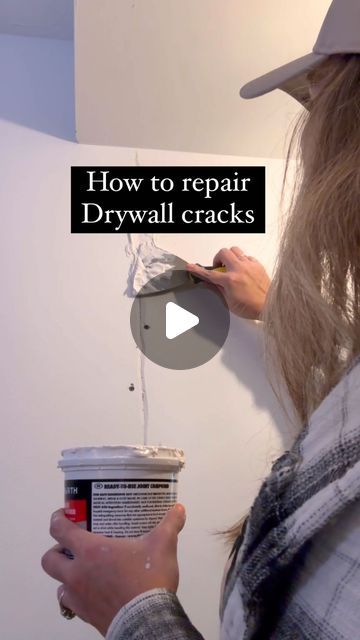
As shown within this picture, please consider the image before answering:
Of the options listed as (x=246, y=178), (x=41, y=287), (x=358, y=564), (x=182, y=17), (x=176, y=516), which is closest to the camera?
(x=358, y=564)

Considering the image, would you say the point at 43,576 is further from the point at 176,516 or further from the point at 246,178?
the point at 246,178

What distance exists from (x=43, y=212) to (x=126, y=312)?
0.25 m

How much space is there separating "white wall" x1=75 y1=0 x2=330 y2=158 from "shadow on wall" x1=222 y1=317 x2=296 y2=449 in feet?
1.23

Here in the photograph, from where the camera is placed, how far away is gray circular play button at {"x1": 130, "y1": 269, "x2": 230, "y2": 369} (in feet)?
3.77

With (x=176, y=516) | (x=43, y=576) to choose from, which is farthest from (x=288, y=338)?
(x=43, y=576)

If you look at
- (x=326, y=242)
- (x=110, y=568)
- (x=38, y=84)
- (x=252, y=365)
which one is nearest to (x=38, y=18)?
(x=38, y=84)

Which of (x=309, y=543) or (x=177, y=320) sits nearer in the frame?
(x=309, y=543)

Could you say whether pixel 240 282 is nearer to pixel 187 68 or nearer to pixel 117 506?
pixel 187 68

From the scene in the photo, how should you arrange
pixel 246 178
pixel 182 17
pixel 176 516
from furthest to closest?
pixel 246 178
pixel 182 17
pixel 176 516

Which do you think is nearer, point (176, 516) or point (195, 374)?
point (176, 516)

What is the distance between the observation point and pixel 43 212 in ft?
3.83

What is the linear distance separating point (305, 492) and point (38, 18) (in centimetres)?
116

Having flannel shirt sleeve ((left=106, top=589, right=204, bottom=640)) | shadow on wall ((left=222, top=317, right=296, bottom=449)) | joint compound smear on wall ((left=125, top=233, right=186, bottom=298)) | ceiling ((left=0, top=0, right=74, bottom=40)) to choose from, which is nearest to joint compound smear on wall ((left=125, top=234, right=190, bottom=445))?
joint compound smear on wall ((left=125, top=233, right=186, bottom=298))

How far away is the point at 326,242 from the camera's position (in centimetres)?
56
